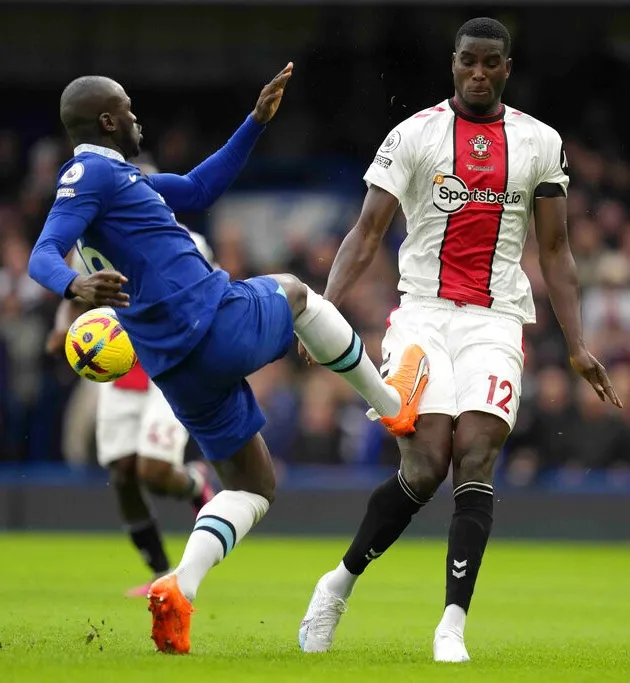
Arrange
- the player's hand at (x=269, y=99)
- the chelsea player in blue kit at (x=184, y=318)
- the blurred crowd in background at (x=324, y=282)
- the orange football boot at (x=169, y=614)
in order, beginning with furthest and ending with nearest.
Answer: the blurred crowd in background at (x=324, y=282)
the player's hand at (x=269, y=99)
the chelsea player in blue kit at (x=184, y=318)
the orange football boot at (x=169, y=614)

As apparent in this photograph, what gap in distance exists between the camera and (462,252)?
6844 mm

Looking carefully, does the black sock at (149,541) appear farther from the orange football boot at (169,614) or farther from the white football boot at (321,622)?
the orange football boot at (169,614)

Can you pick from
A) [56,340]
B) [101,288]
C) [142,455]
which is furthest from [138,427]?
[101,288]

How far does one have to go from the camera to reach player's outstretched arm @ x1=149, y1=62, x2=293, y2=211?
267 inches

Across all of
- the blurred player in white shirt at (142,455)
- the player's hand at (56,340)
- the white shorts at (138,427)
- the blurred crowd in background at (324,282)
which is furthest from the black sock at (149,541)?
the blurred crowd in background at (324,282)

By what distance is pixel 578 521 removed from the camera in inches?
573

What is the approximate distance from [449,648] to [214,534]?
3.34 feet

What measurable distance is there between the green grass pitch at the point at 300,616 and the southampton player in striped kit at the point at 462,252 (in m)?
0.64

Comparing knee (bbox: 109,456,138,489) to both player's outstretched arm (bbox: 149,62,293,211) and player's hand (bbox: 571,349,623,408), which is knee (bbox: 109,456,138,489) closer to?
player's outstretched arm (bbox: 149,62,293,211)

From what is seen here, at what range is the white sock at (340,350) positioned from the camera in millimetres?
6332

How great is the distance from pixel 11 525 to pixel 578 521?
538 centimetres

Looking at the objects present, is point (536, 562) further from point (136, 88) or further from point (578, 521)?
point (136, 88)

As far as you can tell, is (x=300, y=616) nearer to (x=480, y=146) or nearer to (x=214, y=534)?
(x=214, y=534)

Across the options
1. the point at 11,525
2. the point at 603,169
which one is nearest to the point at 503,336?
the point at 11,525
